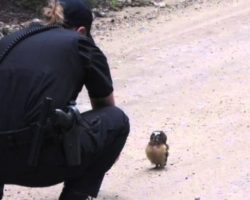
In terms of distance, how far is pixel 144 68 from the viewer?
8.38 m

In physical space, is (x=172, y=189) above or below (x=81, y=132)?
below

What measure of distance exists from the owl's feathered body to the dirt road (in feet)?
0.31

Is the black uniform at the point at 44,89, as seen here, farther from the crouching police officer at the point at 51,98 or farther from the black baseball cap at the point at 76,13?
the black baseball cap at the point at 76,13

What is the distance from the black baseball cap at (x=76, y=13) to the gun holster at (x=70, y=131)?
1.55ft

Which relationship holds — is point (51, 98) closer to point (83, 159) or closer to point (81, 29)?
point (83, 159)

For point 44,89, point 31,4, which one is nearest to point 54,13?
point 44,89

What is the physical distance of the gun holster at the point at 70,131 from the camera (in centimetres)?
331

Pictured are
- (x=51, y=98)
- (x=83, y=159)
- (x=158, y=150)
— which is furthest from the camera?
(x=158, y=150)

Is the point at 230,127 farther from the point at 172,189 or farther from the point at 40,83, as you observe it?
the point at 40,83

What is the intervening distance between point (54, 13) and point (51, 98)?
50 cm

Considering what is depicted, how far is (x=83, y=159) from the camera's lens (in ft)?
11.7

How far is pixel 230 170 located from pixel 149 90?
2.65 metres

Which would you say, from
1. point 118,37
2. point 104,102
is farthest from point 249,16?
point 104,102

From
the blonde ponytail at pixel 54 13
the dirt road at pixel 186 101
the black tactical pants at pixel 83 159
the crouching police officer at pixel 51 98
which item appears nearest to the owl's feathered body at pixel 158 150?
the dirt road at pixel 186 101
